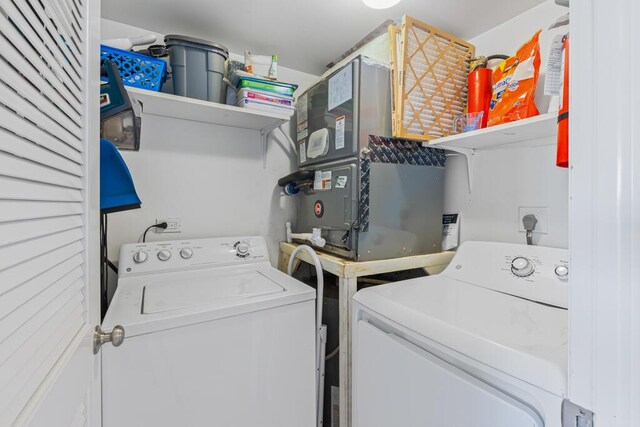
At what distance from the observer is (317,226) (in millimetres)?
1591

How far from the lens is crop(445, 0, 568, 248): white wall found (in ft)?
4.06

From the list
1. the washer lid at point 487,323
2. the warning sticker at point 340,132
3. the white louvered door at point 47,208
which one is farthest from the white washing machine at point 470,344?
the white louvered door at point 47,208

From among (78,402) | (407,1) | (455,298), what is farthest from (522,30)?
(78,402)

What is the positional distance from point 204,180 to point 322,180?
0.72 metres

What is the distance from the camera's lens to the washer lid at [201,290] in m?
1.05

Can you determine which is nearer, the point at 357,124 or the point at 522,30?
the point at 357,124

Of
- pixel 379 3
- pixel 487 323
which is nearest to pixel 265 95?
pixel 379 3

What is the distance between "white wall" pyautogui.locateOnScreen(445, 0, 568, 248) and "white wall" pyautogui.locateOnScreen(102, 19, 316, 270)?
1.07m

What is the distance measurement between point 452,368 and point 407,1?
5.06 ft

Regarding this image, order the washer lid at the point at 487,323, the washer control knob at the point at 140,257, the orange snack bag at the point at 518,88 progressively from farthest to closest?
the washer control knob at the point at 140,257 < the orange snack bag at the point at 518,88 < the washer lid at the point at 487,323

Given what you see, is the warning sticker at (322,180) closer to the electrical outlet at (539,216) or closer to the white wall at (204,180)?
the white wall at (204,180)

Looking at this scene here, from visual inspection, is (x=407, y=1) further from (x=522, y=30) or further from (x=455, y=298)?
(x=455, y=298)

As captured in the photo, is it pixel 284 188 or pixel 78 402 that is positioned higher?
pixel 284 188

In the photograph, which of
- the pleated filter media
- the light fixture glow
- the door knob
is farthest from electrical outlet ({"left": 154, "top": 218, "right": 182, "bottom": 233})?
the light fixture glow
